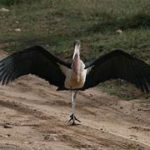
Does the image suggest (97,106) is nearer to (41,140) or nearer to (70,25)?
(41,140)

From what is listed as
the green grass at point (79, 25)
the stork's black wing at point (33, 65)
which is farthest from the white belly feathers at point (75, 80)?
the green grass at point (79, 25)

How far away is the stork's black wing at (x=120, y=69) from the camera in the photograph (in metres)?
7.79

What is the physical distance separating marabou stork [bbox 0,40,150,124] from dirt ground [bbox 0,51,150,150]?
1.60 ft

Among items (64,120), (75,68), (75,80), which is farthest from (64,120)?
(75,68)

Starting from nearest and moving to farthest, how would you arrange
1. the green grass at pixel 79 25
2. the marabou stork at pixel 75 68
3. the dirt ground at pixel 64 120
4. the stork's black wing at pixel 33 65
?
1. the dirt ground at pixel 64 120
2. the stork's black wing at pixel 33 65
3. the marabou stork at pixel 75 68
4. the green grass at pixel 79 25

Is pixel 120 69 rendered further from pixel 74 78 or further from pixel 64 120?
pixel 64 120

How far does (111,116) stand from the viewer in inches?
361

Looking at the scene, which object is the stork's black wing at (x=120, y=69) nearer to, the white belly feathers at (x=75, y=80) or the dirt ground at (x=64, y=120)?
the white belly feathers at (x=75, y=80)

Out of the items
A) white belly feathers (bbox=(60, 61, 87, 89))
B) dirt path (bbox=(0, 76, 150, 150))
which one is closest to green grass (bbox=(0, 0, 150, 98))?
dirt path (bbox=(0, 76, 150, 150))

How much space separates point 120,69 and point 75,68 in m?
0.64

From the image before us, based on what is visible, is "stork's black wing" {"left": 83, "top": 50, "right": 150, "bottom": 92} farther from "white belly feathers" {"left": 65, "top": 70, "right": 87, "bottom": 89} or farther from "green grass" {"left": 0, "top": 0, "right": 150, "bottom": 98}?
"green grass" {"left": 0, "top": 0, "right": 150, "bottom": 98}

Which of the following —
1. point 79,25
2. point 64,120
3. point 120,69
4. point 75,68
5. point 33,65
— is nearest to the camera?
point 75,68

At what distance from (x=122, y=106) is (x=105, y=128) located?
144 centimetres

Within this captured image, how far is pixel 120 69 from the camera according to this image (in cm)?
812
